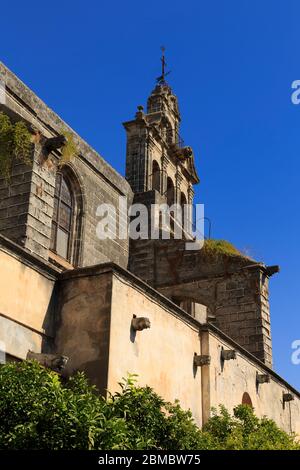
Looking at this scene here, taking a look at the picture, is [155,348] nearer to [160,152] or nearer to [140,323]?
[140,323]

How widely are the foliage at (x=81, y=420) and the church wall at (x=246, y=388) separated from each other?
9.53 feet

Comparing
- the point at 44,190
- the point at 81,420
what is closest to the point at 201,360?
A: the point at 44,190

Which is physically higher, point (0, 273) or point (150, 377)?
point (0, 273)

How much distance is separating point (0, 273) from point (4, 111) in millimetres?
5014

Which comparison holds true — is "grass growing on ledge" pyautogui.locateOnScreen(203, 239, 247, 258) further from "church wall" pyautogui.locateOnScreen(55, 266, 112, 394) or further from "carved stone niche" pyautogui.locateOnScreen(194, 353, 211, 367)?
"church wall" pyautogui.locateOnScreen(55, 266, 112, 394)

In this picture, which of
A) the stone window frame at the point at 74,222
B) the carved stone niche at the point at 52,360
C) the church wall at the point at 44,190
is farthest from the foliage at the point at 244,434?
the stone window frame at the point at 74,222

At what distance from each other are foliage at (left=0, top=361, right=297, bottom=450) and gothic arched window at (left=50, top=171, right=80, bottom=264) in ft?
23.3

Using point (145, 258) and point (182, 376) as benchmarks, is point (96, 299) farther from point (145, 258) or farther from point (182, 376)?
point (145, 258)

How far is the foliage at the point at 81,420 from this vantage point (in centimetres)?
659

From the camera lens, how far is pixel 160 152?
26.1 meters

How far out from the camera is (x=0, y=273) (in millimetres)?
9258

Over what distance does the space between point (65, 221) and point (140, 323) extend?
6.81 meters

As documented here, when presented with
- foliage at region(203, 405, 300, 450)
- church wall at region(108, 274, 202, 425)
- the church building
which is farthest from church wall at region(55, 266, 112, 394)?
foliage at region(203, 405, 300, 450)
